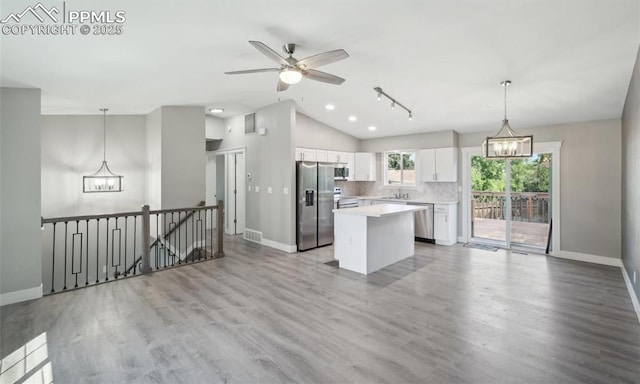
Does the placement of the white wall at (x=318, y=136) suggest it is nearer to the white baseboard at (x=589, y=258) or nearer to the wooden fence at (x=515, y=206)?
the wooden fence at (x=515, y=206)

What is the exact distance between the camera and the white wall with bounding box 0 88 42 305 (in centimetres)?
355

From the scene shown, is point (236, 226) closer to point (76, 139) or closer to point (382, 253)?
point (76, 139)

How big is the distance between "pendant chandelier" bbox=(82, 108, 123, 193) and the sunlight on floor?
4155mm

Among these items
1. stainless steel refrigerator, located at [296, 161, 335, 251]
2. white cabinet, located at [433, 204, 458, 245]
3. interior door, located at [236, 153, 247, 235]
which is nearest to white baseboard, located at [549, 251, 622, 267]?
white cabinet, located at [433, 204, 458, 245]

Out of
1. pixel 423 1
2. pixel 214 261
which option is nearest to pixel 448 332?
pixel 423 1

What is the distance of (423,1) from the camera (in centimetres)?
251

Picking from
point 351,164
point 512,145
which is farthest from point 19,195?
point 351,164

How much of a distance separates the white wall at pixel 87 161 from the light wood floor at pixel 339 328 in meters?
2.95

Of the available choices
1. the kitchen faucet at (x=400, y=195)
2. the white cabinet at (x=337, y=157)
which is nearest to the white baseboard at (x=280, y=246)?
the white cabinet at (x=337, y=157)

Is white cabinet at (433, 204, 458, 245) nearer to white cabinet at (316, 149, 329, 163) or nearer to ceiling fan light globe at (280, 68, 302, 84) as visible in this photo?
white cabinet at (316, 149, 329, 163)

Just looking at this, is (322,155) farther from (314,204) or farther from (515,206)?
(515,206)

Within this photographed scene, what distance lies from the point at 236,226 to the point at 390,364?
20.4ft

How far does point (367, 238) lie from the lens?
15.2 ft

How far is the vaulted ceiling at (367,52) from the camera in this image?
8.51 ft
